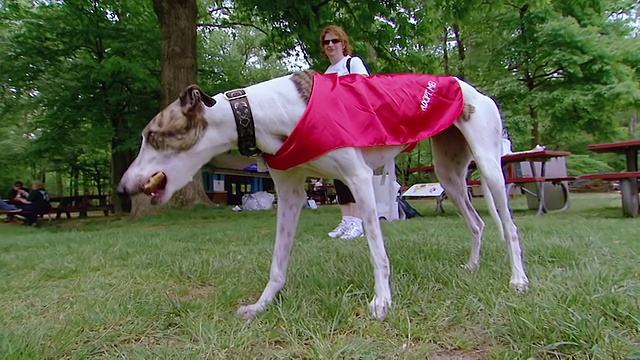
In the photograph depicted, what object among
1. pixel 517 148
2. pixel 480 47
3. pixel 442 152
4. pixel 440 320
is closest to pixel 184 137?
pixel 440 320

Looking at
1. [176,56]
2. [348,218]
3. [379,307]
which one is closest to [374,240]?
[379,307]

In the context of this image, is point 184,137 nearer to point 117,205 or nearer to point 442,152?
point 442,152

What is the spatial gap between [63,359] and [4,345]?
253 mm

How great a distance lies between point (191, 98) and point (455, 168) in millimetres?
1906

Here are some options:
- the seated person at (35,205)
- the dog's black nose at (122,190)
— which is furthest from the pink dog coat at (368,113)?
the seated person at (35,205)

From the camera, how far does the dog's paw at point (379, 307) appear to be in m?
1.95

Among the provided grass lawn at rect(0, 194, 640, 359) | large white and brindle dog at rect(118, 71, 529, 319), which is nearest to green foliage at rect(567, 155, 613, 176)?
grass lawn at rect(0, 194, 640, 359)

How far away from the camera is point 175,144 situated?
6.53 feet

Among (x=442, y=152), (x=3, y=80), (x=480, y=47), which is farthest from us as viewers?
(x=480, y=47)

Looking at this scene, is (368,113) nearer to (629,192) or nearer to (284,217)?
(284,217)

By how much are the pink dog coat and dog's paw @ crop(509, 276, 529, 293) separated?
0.91 meters

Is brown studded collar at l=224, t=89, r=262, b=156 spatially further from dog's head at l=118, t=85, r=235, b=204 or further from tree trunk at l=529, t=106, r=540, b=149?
tree trunk at l=529, t=106, r=540, b=149

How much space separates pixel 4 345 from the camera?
1.66m

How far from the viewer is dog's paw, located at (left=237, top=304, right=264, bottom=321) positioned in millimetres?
2068
